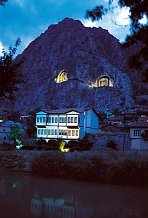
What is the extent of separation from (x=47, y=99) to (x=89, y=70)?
18.8 m

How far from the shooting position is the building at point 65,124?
71.4 metres

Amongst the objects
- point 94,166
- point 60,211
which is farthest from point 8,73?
point 94,166

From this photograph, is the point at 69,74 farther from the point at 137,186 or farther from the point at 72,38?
→ the point at 137,186

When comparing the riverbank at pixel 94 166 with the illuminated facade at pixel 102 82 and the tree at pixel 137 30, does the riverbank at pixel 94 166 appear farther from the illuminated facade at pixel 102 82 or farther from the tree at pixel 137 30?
the illuminated facade at pixel 102 82

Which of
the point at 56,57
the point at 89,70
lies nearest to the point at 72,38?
the point at 56,57

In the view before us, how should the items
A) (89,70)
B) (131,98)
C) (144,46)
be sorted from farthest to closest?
(89,70)
(131,98)
(144,46)

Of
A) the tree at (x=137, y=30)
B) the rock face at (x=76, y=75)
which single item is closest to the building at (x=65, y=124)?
the tree at (x=137, y=30)

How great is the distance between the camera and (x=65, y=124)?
7175 cm

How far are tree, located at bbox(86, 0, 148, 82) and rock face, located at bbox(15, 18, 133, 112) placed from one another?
126 m

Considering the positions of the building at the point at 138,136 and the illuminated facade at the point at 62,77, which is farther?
the illuminated facade at the point at 62,77

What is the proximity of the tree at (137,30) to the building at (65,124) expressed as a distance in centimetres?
5865

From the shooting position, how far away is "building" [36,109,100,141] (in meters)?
71.4

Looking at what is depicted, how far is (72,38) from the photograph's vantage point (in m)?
192

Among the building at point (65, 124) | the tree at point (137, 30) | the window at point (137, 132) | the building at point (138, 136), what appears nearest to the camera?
the tree at point (137, 30)
